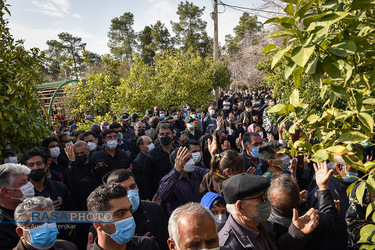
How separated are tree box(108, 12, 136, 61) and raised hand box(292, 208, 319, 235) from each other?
48903 millimetres

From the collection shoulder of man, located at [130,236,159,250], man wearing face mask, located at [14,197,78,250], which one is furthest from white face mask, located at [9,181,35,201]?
shoulder of man, located at [130,236,159,250]

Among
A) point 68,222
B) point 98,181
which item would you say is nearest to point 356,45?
point 68,222

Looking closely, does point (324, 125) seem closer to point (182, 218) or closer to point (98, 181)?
point (182, 218)

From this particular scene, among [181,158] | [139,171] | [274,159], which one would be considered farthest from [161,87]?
[274,159]

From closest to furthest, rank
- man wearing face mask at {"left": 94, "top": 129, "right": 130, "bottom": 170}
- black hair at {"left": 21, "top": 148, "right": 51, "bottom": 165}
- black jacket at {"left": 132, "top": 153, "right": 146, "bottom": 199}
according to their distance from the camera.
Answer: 1. black hair at {"left": 21, "top": 148, "right": 51, "bottom": 165}
2. black jacket at {"left": 132, "top": 153, "right": 146, "bottom": 199}
3. man wearing face mask at {"left": 94, "top": 129, "right": 130, "bottom": 170}

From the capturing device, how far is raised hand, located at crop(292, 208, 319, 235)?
238 centimetres

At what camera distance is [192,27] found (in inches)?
1778

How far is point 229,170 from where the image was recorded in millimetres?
3629

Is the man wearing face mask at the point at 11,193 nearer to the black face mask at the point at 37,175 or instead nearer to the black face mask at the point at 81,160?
the black face mask at the point at 37,175

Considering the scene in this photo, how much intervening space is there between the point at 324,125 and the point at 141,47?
167 ft

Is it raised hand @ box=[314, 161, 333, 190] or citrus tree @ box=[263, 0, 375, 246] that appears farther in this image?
raised hand @ box=[314, 161, 333, 190]

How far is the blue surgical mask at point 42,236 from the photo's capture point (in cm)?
257

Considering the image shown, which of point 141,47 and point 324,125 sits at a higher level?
point 141,47

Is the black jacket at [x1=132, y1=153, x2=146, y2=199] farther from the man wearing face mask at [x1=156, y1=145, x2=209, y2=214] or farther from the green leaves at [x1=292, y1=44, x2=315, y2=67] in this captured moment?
the green leaves at [x1=292, y1=44, x2=315, y2=67]
